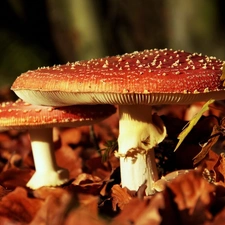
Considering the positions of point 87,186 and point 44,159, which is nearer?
point 87,186

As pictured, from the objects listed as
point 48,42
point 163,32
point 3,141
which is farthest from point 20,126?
point 163,32

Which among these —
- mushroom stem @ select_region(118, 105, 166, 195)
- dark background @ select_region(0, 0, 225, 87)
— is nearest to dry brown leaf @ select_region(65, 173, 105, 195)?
mushroom stem @ select_region(118, 105, 166, 195)

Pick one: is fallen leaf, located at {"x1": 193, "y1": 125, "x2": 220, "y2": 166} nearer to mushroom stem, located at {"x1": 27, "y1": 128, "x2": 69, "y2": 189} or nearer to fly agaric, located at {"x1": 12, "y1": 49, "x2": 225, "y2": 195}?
fly agaric, located at {"x1": 12, "y1": 49, "x2": 225, "y2": 195}

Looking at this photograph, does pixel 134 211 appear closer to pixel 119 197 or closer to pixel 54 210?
pixel 54 210

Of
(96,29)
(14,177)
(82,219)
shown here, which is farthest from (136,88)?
(96,29)

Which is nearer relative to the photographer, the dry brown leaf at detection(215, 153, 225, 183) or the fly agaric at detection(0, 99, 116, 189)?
the dry brown leaf at detection(215, 153, 225, 183)

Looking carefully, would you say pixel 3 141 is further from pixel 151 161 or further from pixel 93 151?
pixel 151 161

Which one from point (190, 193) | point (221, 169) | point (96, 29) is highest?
point (190, 193)

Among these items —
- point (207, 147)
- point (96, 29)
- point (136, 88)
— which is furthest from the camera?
point (96, 29)
